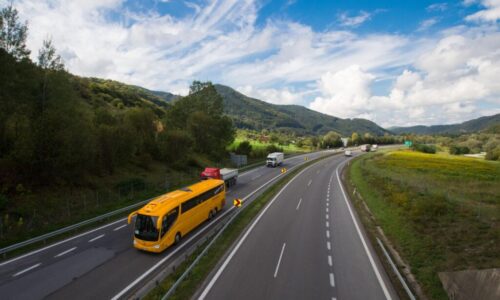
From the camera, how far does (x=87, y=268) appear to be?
1326 cm

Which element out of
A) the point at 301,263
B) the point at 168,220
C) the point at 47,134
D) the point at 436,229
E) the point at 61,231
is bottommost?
the point at 301,263

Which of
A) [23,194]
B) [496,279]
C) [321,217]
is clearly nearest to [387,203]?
[321,217]

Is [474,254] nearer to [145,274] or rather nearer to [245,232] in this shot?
[245,232]

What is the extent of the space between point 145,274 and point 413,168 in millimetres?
56544

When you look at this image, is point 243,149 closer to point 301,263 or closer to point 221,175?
point 221,175

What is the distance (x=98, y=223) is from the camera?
66.4ft

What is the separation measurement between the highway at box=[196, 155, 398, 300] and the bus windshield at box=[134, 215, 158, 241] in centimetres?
445

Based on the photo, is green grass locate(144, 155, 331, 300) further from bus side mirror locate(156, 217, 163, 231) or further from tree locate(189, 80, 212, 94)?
tree locate(189, 80, 212, 94)

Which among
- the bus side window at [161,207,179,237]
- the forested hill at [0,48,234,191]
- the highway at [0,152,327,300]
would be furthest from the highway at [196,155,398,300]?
the forested hill at [0,48,234,191]

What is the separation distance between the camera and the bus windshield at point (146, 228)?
14836 millimetres

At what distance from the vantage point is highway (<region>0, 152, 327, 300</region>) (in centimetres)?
1130

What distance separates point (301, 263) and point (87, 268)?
11481 millimetres

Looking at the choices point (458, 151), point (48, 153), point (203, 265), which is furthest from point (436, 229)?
point (458, 151)

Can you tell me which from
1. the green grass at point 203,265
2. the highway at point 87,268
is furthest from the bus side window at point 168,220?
the green grass at point 203,265
